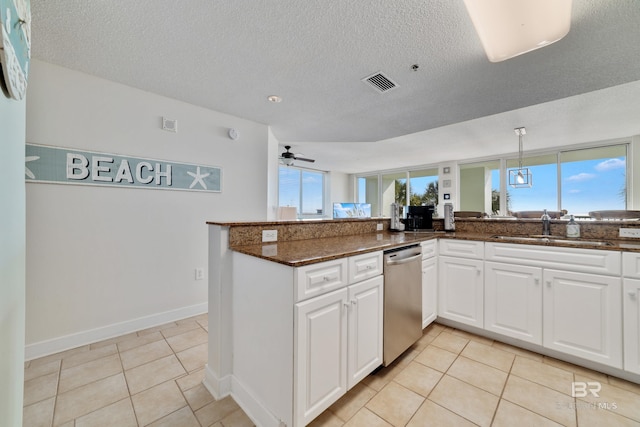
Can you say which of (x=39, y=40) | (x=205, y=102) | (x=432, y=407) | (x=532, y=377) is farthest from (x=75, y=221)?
(x=532, y=377)

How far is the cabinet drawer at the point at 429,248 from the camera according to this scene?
2.15 m

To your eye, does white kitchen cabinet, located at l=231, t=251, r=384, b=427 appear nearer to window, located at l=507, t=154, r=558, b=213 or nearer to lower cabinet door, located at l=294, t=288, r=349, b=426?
lower cabinet door, located at l=294, t=288, r=349, b=426

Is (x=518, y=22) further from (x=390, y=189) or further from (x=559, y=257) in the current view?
(x=390, y=189)

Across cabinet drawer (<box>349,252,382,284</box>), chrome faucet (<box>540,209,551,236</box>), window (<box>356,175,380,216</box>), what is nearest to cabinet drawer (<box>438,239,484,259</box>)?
chrome faucet (<box>540,209,551,236</box>)

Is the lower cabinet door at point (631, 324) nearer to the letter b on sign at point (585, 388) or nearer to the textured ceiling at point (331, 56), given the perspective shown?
the letter b on sign at point (585, 388)

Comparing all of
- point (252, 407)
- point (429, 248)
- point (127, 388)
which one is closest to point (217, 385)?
point (252, 407)

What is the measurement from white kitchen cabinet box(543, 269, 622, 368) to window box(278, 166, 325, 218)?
570 cm

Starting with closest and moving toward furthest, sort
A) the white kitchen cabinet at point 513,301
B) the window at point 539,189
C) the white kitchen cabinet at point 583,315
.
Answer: the white kitchen cabinet at point 583,315, the white kitchen cabinet at point 513,301, the window at point 539,189

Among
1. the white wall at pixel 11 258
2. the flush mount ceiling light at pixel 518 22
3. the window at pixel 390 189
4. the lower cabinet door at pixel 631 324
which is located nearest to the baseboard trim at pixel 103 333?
the white wall at pixel 11 258

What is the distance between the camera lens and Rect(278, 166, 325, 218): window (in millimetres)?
7043

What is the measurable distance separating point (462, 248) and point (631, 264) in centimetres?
96

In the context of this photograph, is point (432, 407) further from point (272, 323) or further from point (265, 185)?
point (265, 185)

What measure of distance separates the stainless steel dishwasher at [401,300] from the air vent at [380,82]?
1411mm

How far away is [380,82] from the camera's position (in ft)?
7.10
